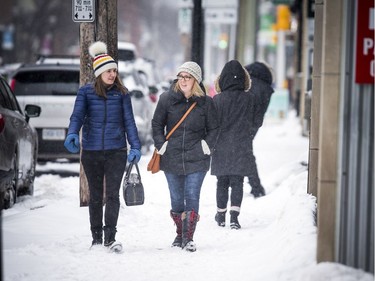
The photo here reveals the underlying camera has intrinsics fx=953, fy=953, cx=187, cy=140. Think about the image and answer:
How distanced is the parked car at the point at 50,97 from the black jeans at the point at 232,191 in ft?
16.4

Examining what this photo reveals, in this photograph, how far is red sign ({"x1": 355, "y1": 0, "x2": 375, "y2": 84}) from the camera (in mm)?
6407

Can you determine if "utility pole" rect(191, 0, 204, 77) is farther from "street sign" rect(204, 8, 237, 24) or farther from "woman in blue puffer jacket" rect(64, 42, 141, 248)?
"woman in blue puffer jacket" rect(64, 42, 141, 248)

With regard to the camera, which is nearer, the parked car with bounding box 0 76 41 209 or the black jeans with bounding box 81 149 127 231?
the black jeans with bounding box 81 149 127 231

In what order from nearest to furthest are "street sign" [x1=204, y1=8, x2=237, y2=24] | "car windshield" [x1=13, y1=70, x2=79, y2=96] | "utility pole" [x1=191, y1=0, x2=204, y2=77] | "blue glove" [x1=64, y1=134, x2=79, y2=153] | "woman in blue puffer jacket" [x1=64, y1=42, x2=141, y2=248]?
"blue glove" [x1=64, y1=134, x2=79, y2=153], "woman in blue puffer jacket" [x1=64, y1=42, x2=141, y2=248], "car windshield" [x1=13, y1=70, x2=79, y2=96], "utility pole" [x1=191, y1=0, x2=204, y2=77], "street sign" [x1=204, y1=8, x2=237, y2=24]

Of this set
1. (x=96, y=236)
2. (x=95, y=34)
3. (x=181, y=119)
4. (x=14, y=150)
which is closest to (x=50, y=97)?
(x=14, y=150)

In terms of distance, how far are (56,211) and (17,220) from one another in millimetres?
744

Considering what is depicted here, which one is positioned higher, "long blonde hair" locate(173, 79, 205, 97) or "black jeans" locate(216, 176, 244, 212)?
"long blonde hair" locate(173, 79, 205, 97)

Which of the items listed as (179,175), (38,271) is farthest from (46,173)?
(38,271)

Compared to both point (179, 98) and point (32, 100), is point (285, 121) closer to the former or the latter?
point (32, 100)

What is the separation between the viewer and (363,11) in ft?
21.1

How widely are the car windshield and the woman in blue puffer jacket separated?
22.0 feet

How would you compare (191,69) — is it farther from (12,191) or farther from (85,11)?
(12,191)

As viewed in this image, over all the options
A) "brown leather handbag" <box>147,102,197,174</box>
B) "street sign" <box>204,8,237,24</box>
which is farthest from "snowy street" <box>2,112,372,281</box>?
"street sign" <box>204,8,237,24</box>

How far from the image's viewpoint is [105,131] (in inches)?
336
